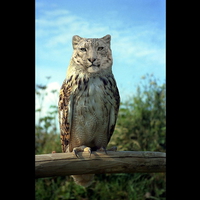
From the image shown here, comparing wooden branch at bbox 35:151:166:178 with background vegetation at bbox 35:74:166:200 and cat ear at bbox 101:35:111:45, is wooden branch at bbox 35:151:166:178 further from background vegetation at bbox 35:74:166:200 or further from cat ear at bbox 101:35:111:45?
background vegetation at bbox 35:74:166:200

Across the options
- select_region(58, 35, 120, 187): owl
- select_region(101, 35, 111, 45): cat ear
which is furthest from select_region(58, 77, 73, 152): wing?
select_region(101, 35, 111, 45): cat ear

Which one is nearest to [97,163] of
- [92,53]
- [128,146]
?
[92,53]

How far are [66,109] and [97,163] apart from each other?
12.2 inches

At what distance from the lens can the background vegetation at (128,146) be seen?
262 cm

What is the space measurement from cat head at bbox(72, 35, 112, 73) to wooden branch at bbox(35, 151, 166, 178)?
0.42 meters

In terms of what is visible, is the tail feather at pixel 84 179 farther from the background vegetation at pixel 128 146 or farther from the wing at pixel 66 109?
the background vegetation at pixel 128 146

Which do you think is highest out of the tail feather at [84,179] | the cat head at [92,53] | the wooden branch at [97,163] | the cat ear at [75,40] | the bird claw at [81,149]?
the cat ear at [75,40]

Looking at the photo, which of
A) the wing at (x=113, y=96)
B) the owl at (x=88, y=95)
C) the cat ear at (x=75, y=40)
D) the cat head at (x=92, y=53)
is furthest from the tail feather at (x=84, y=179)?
the cat ear at (x=75, y=40)

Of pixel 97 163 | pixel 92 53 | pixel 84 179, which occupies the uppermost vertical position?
pixel 92 53

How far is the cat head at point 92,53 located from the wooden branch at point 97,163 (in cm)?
42

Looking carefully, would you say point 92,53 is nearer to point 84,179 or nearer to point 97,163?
point 97,163

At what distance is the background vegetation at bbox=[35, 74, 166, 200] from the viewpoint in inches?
103

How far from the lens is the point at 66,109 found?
4.82ft
